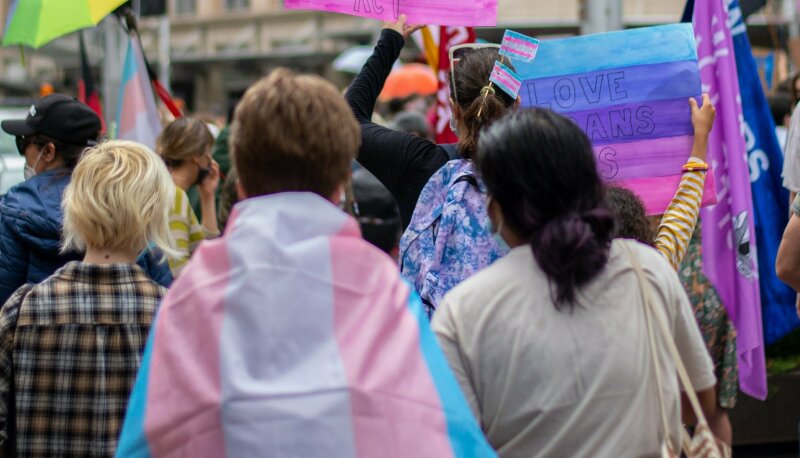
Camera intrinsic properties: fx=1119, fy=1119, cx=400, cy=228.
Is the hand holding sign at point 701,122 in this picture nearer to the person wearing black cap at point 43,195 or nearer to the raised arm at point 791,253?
the raised arm at point 791,253

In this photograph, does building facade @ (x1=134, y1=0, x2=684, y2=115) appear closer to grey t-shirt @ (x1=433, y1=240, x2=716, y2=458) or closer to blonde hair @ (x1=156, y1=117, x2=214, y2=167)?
blonde hair @ (x1=156, y1=117, x2=214, y2=167)

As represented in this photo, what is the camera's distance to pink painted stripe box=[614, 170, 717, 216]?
3385mm

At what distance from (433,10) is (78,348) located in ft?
5.53

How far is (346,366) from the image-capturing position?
1.96 m

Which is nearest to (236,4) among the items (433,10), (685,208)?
(433,10)

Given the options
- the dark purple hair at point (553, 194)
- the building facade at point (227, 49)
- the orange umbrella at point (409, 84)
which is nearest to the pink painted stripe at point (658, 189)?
the dark purple hair at point (553, 194)

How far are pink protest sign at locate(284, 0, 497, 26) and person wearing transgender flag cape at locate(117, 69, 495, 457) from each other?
69.2 inches

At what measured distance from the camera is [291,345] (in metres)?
1.96

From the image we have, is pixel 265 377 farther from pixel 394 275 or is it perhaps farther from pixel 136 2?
pixel 136 2

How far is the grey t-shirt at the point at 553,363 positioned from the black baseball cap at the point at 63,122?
2.24m

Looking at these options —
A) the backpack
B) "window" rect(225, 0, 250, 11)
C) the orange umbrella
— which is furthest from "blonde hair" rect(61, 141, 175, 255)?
"window" rect(225, 0, 250, 11)

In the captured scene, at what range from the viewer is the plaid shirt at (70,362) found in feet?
9.55

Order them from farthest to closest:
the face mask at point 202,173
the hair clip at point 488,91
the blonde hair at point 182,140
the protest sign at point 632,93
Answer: the face mask at point 202,173 → the blonde hair at point 182,140 → the protest sign at point 632,93 → the hair clip at point 488,91

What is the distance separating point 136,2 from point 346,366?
5422 mm
